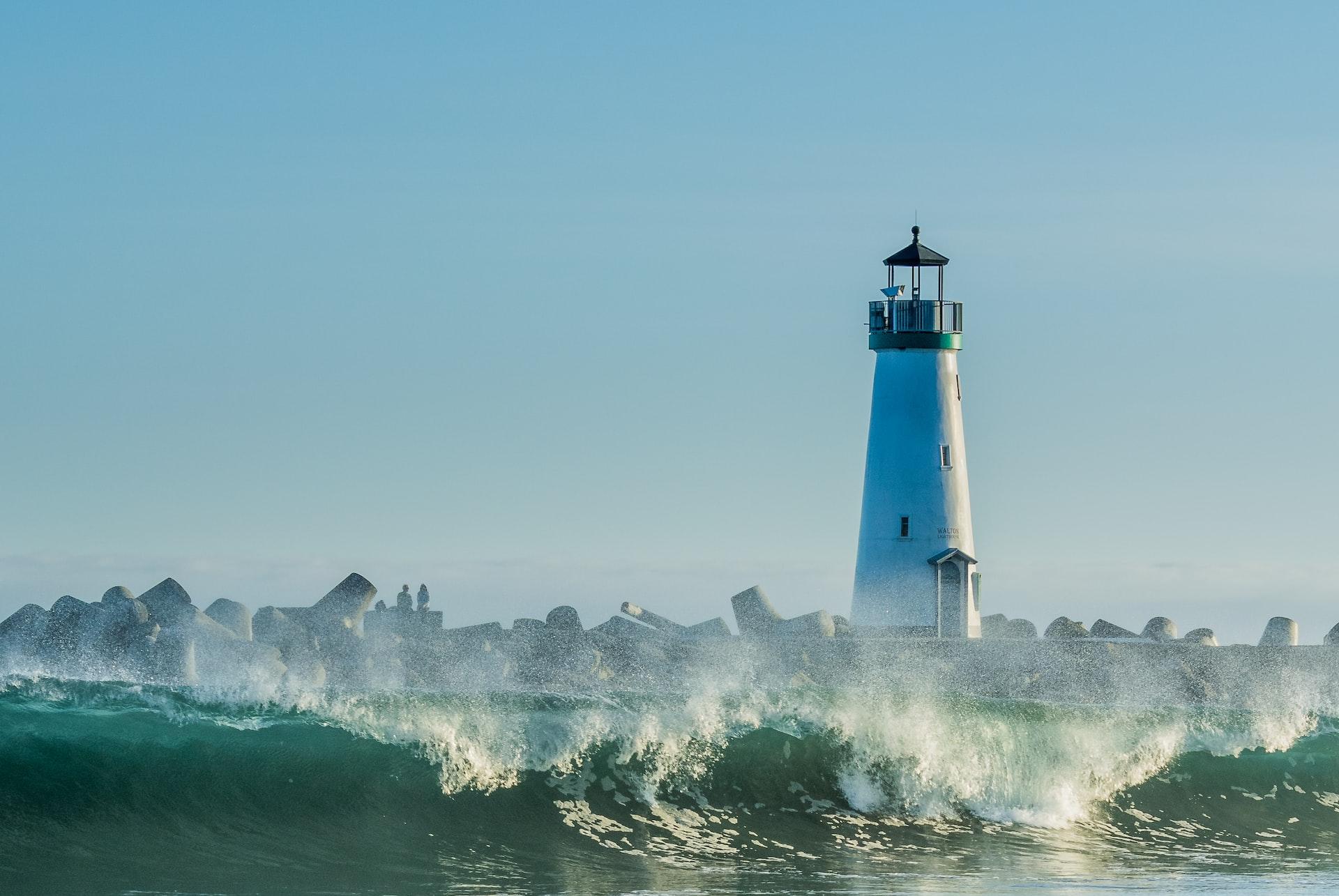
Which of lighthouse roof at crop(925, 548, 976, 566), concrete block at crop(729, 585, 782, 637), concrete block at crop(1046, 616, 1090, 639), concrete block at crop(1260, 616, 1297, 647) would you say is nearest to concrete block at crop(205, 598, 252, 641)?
concrete block at crop(729, 585, 782, 637)

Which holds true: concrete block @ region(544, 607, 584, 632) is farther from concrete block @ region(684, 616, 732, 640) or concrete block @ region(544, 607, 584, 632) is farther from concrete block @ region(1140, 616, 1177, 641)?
concrete block @ region(1140, 616, 1177, 641)

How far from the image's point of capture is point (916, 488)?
25359 mm

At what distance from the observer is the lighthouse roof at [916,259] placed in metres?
26.6

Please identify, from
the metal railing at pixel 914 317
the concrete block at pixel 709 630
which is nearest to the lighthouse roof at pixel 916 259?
the metal railing at pixel 914 317

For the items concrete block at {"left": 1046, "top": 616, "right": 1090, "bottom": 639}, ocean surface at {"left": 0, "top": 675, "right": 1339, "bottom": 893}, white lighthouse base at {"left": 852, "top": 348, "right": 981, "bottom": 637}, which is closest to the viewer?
ocean surface at {"left": 0, "top": 675, "right": 1339, "bottom": 893}

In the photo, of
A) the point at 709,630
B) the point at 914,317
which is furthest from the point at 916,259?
the point at 709,630

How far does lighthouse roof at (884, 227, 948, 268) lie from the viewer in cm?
2656

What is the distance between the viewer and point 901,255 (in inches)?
1048

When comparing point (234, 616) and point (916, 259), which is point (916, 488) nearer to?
point (916, 259)

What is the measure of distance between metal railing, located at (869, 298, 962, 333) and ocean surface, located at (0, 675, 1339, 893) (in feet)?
25.0

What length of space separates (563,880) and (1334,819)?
27.6ft

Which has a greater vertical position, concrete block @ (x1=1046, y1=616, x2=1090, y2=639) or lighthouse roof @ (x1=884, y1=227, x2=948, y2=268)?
lighthouse roof @ (x1=884, y1=227, x2=948, y2=268)

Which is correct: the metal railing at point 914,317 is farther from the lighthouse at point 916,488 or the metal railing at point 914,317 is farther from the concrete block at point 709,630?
the concrete block at point 709,630

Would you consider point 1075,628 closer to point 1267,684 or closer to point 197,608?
point 1267,684
